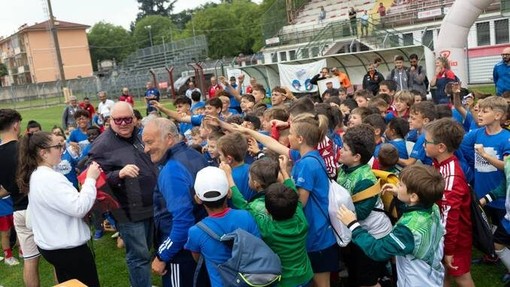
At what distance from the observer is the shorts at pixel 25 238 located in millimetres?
4812

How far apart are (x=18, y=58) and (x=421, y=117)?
3713 inches

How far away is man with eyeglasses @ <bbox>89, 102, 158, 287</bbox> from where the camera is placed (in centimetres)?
416

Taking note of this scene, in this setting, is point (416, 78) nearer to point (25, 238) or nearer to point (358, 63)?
point (358, 63)


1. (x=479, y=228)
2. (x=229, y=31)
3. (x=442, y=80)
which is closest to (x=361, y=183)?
(x=479, y=228)

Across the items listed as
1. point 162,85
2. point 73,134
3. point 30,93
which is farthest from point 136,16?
point 73,134

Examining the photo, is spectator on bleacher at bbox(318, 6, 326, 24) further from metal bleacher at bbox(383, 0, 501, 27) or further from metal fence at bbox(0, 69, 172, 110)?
metal fence at bbox(0, 69, 172, 110)

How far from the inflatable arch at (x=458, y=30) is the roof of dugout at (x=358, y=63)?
3.89 feet

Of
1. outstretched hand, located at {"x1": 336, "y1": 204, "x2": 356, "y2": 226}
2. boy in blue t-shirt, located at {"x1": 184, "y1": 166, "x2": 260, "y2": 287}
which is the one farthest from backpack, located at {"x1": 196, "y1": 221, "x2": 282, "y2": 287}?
outstretched hand, located at {"x1": 336, "y1": 204, "x2": 356, "y2": 226}

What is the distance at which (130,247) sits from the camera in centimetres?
431

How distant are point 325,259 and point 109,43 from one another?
350 ft

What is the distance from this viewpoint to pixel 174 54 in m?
48.5

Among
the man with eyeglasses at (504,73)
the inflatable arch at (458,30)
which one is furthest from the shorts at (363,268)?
the inflatable arch at (458,30)

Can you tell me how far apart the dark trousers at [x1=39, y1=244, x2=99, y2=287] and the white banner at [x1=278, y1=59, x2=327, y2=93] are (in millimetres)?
15462

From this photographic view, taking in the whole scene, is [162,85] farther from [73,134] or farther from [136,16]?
[136,16]
